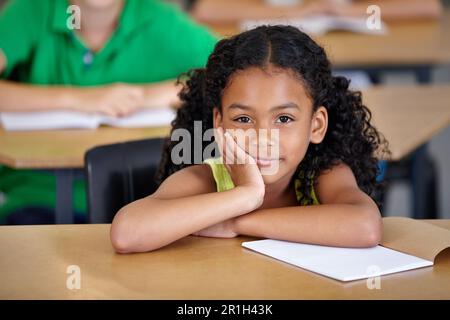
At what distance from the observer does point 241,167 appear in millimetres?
1733

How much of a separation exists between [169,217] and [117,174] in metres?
0.59

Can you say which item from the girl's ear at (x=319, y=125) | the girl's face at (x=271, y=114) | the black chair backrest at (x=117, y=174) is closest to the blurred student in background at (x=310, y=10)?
the black chair backrest at (x=117, y=174)

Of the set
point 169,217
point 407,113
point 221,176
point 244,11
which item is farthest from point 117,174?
point 244,11

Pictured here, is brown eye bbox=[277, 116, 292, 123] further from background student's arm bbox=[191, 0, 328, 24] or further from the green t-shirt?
background student's arm bbox=[191, 0, 328, 24]

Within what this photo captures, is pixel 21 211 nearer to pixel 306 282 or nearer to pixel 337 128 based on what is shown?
pixel 337 128

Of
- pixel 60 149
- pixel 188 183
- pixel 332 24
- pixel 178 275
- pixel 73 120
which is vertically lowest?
pixel 178 275

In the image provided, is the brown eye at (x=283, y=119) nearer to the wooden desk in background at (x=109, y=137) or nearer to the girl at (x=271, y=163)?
the girl at (x=271, y=163)

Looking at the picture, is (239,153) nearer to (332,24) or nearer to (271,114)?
(271,114)

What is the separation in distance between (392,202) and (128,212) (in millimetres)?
3411

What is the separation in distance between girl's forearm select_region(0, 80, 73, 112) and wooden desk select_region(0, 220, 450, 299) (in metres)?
1.20

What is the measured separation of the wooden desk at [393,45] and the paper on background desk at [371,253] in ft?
6.19

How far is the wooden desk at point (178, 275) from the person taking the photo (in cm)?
135

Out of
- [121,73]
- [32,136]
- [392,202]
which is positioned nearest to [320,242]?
[32,136]

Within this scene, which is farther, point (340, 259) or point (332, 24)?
point (332, 24)
